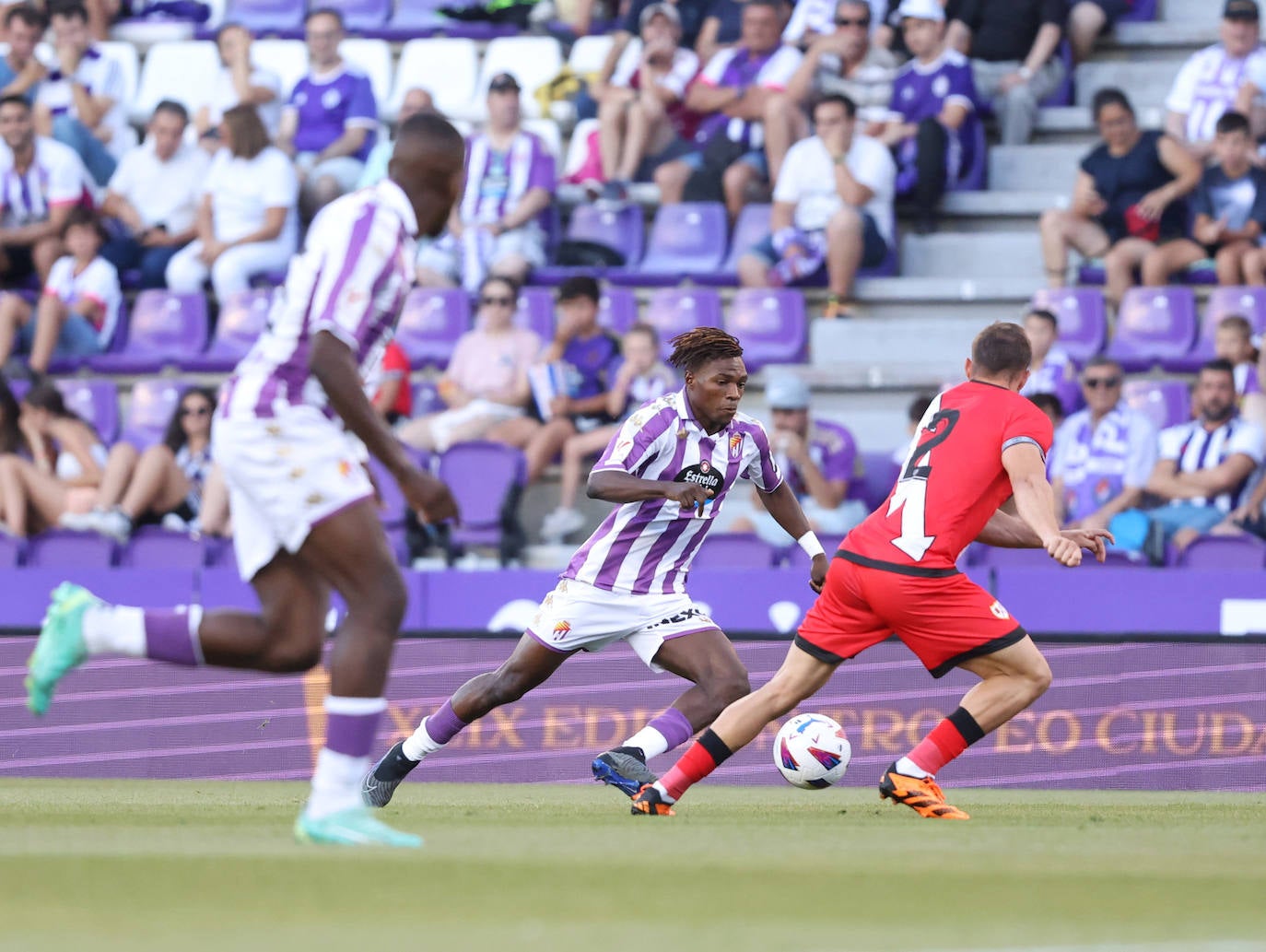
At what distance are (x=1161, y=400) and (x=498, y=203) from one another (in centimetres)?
526

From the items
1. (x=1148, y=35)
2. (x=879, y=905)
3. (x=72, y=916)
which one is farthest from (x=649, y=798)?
(x=1148, y=35)

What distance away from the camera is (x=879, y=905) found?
14.4 ft

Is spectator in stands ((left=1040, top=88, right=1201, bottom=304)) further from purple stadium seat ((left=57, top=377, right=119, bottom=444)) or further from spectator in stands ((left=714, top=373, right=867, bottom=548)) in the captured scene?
purple stadium seat ((left=57, top=377, right=119, bottom=444))

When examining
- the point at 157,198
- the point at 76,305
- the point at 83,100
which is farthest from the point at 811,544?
the point at 83,100

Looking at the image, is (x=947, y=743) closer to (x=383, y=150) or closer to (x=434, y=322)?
(x=434, y=322)

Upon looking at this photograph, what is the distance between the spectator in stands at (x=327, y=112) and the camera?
15.7m

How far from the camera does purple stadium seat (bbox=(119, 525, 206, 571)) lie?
500 inches

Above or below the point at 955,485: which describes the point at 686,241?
above

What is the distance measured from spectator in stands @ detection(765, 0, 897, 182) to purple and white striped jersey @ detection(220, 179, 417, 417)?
925 centimetres

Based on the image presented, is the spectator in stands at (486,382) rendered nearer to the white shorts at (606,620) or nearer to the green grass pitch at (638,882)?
the white shorts at (606,620)

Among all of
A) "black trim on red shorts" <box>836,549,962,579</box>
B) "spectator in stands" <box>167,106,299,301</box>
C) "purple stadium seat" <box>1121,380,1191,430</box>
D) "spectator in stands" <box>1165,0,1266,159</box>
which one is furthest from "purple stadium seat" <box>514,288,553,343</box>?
"black trim on red shorts" <box>836,549,962,579</box>

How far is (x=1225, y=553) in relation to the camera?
11320mm

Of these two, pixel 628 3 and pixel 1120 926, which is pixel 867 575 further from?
pixel 628 3

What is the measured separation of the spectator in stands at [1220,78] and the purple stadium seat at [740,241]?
118 inches
